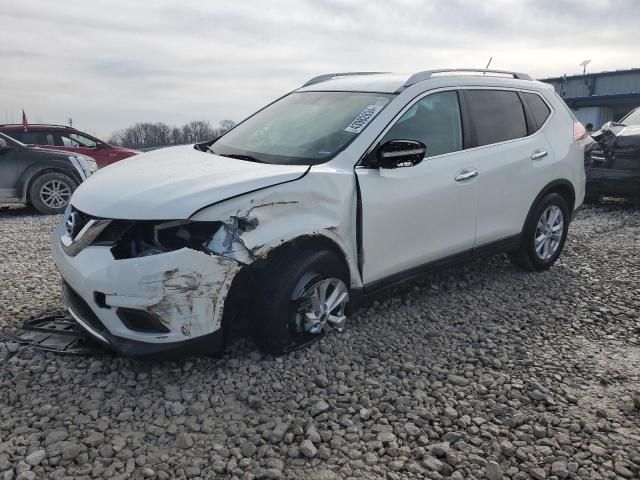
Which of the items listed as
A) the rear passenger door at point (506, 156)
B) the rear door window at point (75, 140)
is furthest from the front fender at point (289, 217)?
the rear door window at point (75, 140)

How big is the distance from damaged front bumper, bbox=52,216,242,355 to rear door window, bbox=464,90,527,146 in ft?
7.81

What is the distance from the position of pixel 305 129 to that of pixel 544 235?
256cm

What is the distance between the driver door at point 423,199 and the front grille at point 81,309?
63.3 inches

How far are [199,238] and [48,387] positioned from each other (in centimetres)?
121

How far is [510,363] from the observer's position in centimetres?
319

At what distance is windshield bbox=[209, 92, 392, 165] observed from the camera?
336 centimetres

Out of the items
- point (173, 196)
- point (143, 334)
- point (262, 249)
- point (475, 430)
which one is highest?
point (173, 196)

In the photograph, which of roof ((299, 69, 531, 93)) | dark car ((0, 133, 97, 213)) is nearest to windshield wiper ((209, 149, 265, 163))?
roof ((299, 69, 531, 93))

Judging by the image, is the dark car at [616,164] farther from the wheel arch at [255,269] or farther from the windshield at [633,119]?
the wheel arch at [255,269]

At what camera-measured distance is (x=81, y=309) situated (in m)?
2.97

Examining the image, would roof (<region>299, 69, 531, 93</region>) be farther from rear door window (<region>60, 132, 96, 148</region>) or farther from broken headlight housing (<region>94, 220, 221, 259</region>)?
rear door window (<region>60, 132, 96, 148</region>)

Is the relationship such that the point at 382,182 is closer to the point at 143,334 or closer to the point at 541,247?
the point at 143,334

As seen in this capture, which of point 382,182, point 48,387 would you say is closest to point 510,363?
point 382,182

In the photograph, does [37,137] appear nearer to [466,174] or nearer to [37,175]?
[37,175]
